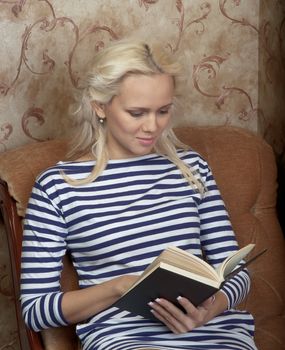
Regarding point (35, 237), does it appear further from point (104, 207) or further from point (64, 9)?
point (64, 9)

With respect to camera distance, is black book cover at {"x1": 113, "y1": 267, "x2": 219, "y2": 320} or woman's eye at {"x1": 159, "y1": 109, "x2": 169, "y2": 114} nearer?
black book cover at {"x1": 113, "y1": 267, "x2": 219, "y2": 320}

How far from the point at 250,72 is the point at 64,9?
63 cm

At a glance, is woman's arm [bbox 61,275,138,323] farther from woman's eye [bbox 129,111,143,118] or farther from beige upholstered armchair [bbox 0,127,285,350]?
woman's eye [bbox 129,111,143,118]

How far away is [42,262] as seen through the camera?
1724 millimetres

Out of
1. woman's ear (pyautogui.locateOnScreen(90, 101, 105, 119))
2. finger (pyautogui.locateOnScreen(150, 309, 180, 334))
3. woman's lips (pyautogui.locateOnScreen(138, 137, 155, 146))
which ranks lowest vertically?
finger (pyautogui.locateOnScreen(150, 309, 180, 334))

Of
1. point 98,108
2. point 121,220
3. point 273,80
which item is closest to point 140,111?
point 98,108

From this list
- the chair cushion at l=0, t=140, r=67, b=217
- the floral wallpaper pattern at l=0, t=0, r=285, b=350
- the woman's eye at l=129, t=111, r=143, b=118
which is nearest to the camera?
the woman's eye at l=129, t=111, r=143, b=118

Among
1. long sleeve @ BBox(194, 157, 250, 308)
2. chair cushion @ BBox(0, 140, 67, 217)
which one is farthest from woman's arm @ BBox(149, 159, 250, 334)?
chair cushion @ BBox(0, 140, 67, 217)

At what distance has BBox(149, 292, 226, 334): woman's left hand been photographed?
5.12ft

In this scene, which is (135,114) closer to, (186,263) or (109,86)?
(109,86)

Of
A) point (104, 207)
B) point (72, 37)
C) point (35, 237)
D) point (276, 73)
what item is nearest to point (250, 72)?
point (276, 73)

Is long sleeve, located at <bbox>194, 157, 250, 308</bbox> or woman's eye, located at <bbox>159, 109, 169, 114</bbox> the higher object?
woman's eye, located at <bbox>159, 109, 169, 114</bbox>

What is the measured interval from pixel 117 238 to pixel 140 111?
0.30m

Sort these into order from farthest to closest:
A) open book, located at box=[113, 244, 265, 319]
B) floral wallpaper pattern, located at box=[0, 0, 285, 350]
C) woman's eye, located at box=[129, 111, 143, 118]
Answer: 1. floral wallpaper pattern, located at box=[0, 0, 285, 350]
2. woman's eye, located at box=[129, 111, 143, 118]
3. open book, located at box=[113, 244, 265, 319]
